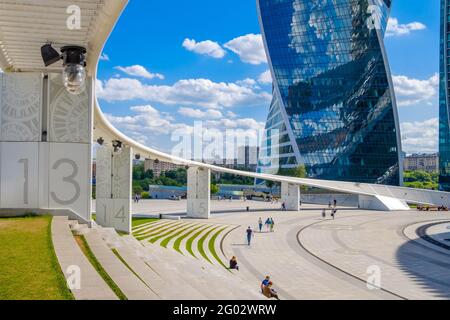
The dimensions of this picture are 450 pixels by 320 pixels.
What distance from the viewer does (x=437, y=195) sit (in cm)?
5181

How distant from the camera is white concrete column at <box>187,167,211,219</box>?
118 feet

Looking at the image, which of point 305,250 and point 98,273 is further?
point 305,250

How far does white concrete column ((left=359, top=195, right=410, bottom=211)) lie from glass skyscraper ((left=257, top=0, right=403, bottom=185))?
3174cm

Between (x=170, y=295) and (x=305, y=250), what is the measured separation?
15.8 metres

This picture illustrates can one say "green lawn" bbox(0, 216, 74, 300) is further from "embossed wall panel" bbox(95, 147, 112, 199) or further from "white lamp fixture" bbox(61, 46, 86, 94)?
"embossed wall panel" bbox(95, 147, 112, 199)

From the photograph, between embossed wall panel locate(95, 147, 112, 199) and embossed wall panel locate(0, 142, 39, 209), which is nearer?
embossed wall panel locate(0, 142, 39, 209)

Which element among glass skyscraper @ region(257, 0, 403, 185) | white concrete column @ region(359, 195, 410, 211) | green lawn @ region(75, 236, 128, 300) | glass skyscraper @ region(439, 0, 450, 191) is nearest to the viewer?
green lawn @ region(75, 236, 128, 300)

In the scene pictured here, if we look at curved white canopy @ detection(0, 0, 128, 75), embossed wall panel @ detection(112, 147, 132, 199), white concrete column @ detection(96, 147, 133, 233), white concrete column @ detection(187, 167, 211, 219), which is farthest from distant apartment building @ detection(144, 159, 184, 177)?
curved white canopy @ detection(0, 0, 128, 75)

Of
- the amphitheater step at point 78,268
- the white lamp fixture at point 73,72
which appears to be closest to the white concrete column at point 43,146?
the amphitheater step at point 78,268

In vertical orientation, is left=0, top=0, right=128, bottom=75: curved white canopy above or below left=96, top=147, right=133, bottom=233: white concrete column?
above

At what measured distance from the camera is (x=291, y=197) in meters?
45.2

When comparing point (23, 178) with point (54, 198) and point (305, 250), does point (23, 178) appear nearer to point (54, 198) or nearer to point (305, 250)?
point (54, 198)

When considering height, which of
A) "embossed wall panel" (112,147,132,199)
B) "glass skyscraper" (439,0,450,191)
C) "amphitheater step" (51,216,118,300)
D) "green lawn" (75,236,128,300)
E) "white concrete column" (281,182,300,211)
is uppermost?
"glass skyscraper" (439,0,450,191)
